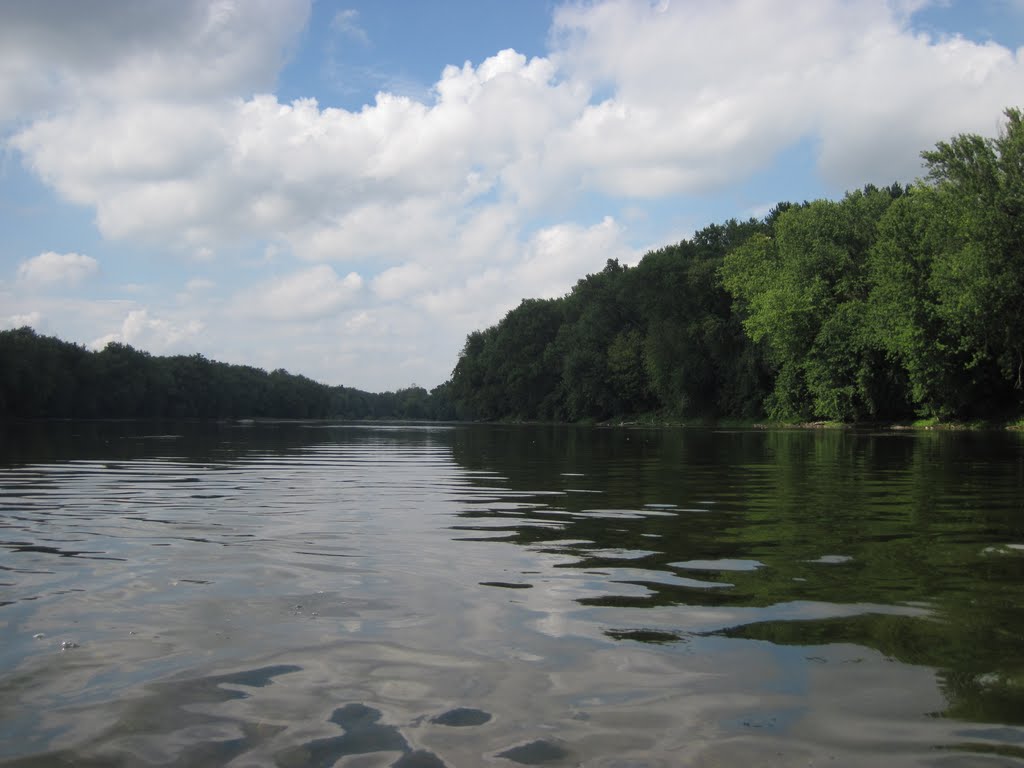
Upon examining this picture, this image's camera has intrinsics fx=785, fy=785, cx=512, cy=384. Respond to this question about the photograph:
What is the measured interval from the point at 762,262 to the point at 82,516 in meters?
64.7

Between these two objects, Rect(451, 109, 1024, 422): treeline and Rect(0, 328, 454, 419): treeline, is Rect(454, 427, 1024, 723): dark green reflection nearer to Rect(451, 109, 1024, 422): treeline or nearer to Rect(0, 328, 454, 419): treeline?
Rect(451, 109, 1024, 422): treeline

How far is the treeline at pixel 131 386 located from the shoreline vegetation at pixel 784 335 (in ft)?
1.33

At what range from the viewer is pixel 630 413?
99.2m

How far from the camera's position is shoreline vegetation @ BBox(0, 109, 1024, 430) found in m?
45.0

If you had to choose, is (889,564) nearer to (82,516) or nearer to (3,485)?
(82,516)

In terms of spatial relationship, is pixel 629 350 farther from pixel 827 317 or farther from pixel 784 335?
pixel 827 317

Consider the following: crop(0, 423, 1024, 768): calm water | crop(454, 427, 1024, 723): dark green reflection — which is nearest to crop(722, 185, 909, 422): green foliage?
crop(454, 427, 1024, 723): dark green reflection

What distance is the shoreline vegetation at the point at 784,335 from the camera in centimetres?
4497

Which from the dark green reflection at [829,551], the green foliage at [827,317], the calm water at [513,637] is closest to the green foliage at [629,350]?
the green foliage at [827,317]

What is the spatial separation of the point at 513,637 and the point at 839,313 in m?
57.8

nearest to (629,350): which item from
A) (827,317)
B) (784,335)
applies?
(784,335)

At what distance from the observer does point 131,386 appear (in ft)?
406

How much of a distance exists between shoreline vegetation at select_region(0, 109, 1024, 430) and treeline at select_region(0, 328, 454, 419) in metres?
0.41

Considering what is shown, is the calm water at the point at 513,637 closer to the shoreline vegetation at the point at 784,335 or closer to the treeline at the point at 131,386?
the shoreline vegetation at the point at 784,335
